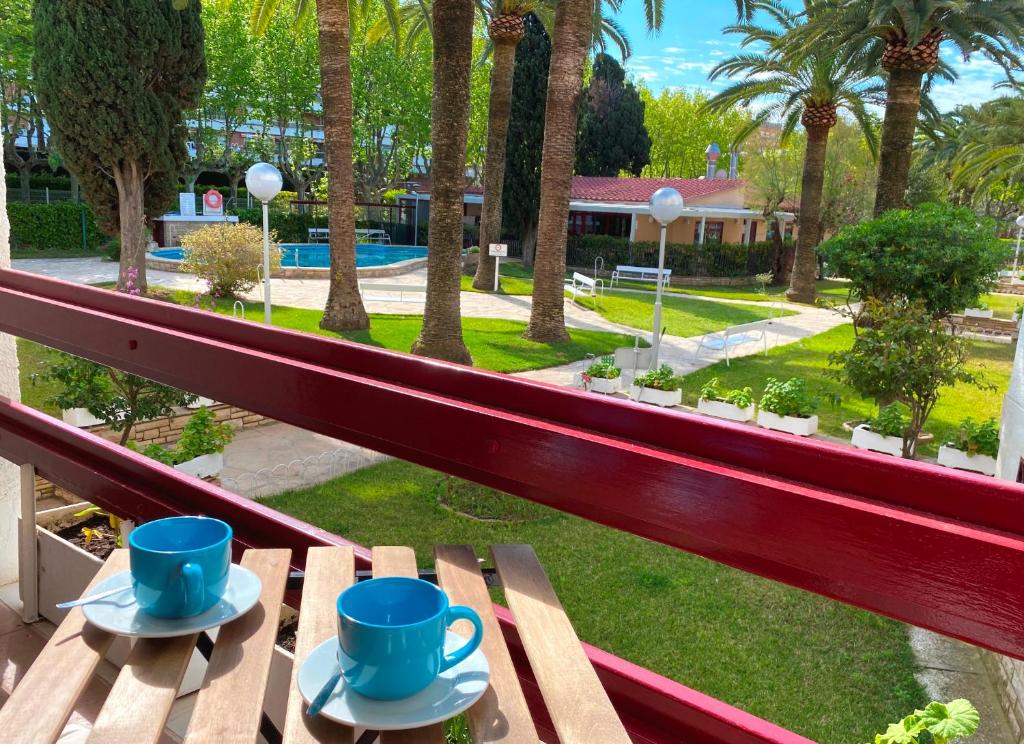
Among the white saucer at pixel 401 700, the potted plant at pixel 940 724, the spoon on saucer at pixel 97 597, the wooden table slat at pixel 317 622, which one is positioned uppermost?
the white saucer at pixel 401 700

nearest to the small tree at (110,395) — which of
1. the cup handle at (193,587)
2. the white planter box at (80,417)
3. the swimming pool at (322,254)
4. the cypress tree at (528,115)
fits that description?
the white planter box at (80,417)

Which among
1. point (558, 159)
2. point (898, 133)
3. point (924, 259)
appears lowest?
point (924, 259)

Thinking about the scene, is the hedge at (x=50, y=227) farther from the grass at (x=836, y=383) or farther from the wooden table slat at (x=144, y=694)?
the wooden table slat at (x=144, y=694)

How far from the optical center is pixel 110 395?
6289 millimetres

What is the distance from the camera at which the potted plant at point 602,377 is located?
1007cm

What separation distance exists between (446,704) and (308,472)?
20.5 feet

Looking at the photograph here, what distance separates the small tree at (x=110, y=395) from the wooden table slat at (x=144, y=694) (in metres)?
5.36

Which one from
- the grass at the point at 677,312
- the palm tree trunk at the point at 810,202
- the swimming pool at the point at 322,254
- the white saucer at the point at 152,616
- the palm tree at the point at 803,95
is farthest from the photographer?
the swimming pool at the point at 322,254

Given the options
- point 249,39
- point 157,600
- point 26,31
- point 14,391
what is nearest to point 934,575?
point 157,600

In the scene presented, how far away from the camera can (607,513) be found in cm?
113

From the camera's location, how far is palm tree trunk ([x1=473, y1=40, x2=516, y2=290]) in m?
18.5

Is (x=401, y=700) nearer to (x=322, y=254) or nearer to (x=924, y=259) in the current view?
(x=924, y=259)

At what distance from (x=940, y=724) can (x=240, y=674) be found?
1.94 meters

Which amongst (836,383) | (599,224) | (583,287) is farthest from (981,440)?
(599,224)
